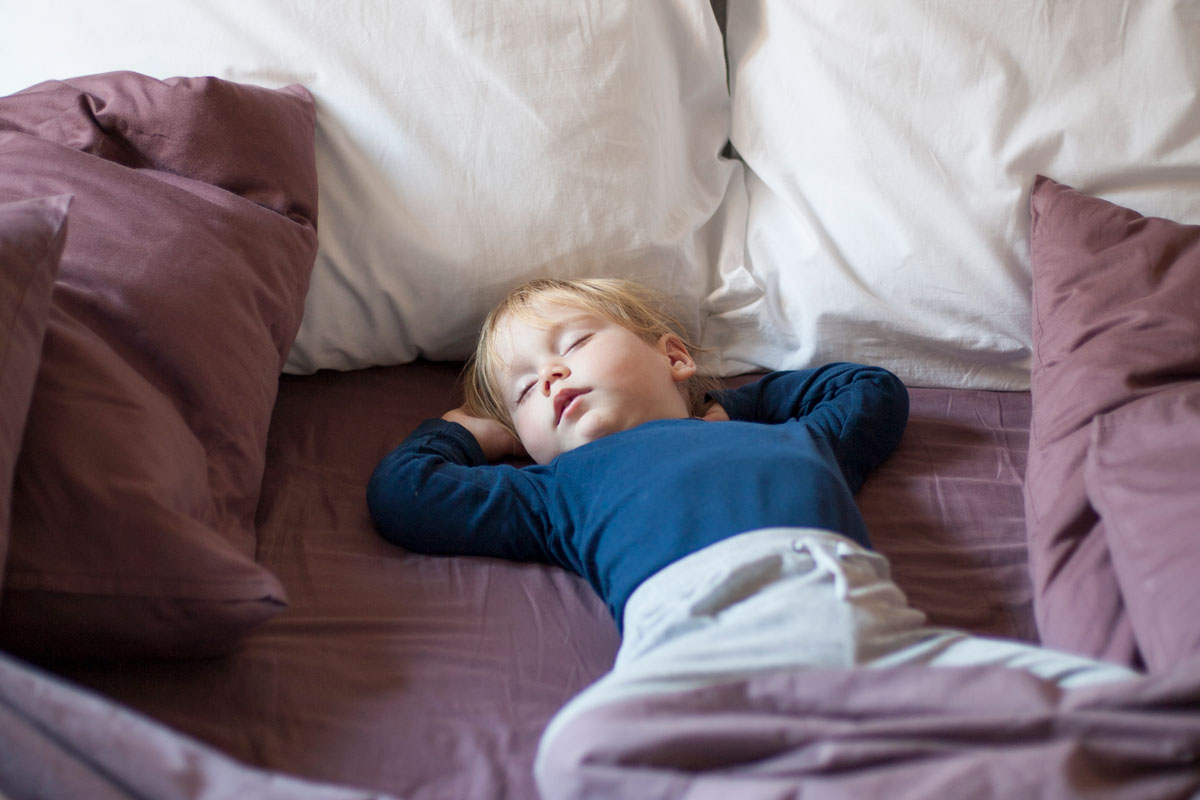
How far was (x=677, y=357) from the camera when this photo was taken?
1.33m

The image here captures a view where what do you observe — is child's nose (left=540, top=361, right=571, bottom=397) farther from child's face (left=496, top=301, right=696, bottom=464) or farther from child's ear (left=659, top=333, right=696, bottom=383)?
child's ear (left=659, top=333, right=696, bottom=383)

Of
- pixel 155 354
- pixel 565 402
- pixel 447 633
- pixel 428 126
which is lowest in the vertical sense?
pixel 447 633

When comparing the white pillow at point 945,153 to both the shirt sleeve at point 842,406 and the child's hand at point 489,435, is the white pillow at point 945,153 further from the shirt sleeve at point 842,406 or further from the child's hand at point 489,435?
the child's hand at point 489,435

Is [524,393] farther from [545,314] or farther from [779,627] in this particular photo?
[779,627]

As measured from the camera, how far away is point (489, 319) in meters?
1.28

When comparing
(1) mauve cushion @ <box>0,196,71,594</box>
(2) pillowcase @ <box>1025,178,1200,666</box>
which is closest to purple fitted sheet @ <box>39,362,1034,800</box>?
(2) pillowcase @ <box>1025,178,1200,666</box>

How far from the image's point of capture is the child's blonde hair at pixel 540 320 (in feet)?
4.10

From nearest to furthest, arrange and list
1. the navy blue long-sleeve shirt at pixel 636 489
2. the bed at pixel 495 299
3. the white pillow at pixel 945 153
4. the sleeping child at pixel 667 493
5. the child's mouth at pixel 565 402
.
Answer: the bed at pixel 495 299
the sleeping child at pixel 667 493
the navy blue long-sleeve shirt at pixel 636 489
the child's mouth at pixel 565 402
the white pillow at pixel 945 153

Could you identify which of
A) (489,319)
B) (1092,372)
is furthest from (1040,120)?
(489,319)

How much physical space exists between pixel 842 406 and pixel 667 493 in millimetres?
328

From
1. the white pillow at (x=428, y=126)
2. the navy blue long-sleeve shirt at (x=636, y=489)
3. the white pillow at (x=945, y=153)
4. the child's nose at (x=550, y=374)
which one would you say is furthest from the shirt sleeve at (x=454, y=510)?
the white pillow at (x=945, y=153)

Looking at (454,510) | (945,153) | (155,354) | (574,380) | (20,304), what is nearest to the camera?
(20,304)

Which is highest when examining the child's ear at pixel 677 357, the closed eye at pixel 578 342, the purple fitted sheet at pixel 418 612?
the closed eye at pixel 578 342

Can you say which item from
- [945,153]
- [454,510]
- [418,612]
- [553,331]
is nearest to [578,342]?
[553,331]
